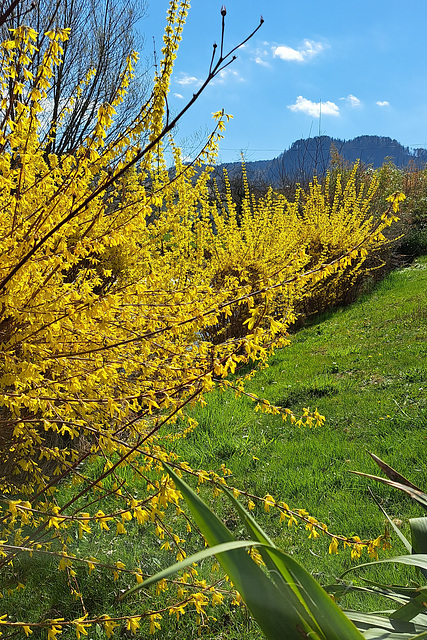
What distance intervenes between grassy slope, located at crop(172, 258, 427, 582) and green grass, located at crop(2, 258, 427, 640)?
0.4 inches

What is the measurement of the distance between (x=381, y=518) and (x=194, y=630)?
4.54 feet

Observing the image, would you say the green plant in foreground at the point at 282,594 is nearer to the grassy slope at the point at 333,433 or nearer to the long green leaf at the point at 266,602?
the long green leaf at the point at 266,602

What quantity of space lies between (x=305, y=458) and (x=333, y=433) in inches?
20.7

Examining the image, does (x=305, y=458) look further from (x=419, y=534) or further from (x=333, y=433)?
(x=419, y=534)

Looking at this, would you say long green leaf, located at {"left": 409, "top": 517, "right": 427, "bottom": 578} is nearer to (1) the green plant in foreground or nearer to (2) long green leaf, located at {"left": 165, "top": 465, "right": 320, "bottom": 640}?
(1) the green plant in foreground

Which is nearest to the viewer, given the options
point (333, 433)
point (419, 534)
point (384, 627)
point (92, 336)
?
point (384, 627)

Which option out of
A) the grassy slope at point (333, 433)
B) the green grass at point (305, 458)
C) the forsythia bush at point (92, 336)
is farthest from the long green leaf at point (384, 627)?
the grassy slope at point (333, 433)

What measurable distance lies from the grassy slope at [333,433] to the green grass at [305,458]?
1 centimetres

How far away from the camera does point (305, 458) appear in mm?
4199

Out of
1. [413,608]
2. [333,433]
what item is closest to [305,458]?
[333,433]

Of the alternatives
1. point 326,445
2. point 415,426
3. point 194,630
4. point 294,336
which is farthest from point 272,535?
point 294,336

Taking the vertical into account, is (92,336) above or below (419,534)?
above

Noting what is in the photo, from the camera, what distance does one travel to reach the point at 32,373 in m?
1.86

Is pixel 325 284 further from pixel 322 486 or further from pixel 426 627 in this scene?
pixel 426 627
